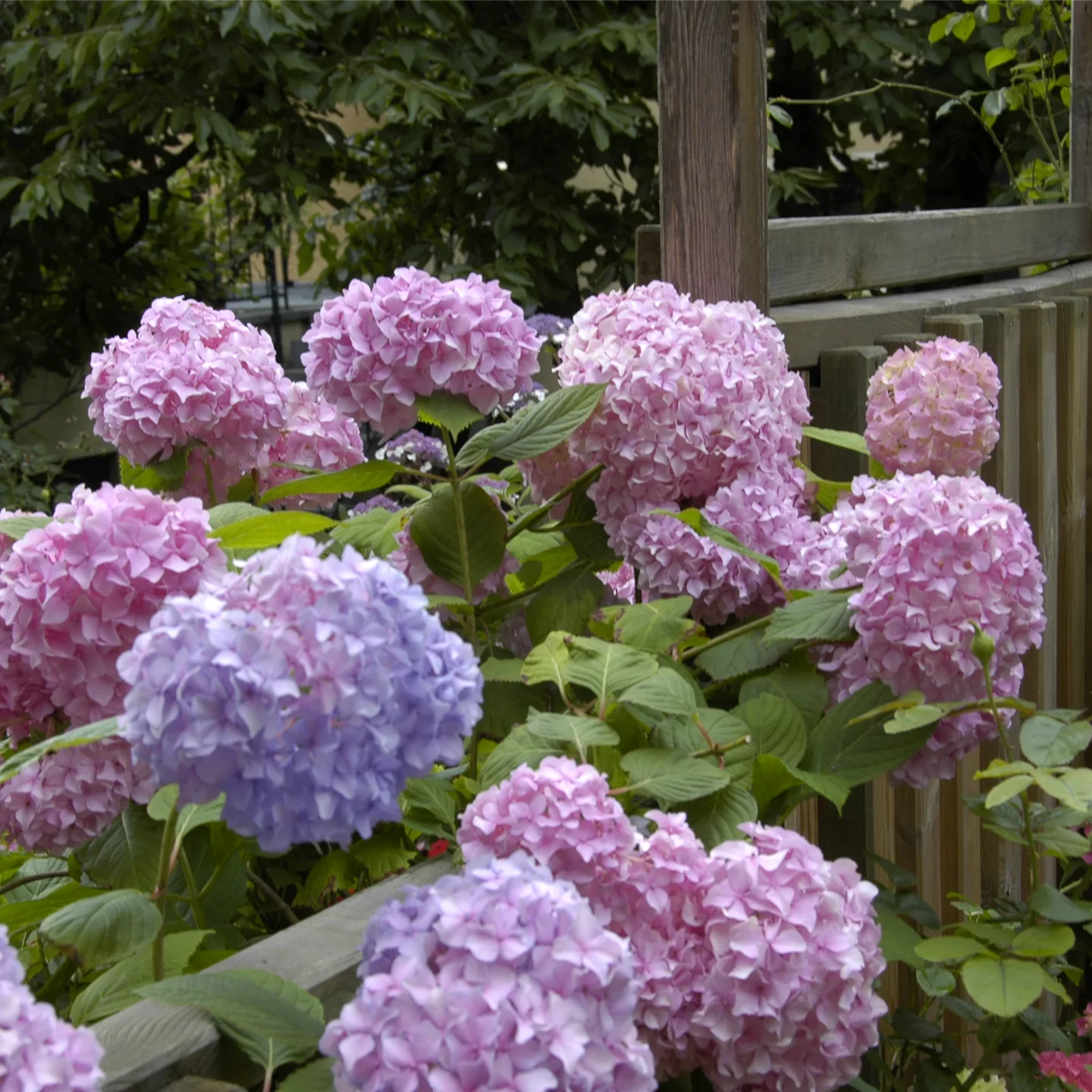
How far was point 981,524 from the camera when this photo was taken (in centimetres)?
98

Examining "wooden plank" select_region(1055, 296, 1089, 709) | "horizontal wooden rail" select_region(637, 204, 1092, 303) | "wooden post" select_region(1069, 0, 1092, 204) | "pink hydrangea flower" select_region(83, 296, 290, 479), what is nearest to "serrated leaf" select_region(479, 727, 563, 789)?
"pink hydrangea flower" select_region(83, 296, 290, 479)

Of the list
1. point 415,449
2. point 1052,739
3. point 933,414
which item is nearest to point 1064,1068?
point 1052,739

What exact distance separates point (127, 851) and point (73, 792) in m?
0.09

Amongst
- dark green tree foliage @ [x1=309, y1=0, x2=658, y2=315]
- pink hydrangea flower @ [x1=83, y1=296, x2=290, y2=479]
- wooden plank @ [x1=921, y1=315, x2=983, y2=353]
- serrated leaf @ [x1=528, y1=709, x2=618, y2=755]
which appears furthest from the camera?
dark green tree foliage @ [x1=309, y1=0, x2=658, y2=315]

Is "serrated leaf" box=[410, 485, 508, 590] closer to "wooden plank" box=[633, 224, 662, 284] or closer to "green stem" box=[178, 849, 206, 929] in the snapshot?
"green stem" box=[178, 849, 206, 929]

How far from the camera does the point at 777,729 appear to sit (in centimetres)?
103

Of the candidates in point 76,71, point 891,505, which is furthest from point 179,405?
point 76,71

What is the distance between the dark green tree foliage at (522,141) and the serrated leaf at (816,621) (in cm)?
357

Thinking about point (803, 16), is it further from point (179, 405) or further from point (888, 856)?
point (179, 405)

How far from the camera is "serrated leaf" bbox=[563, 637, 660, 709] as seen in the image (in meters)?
0.96

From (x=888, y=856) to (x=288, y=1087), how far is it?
1.14 m

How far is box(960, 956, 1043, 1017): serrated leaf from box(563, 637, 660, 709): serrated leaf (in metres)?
0.30

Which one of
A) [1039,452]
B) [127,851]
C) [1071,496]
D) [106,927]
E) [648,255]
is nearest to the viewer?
[106,927]

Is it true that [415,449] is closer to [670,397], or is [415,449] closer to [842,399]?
[842,399]
